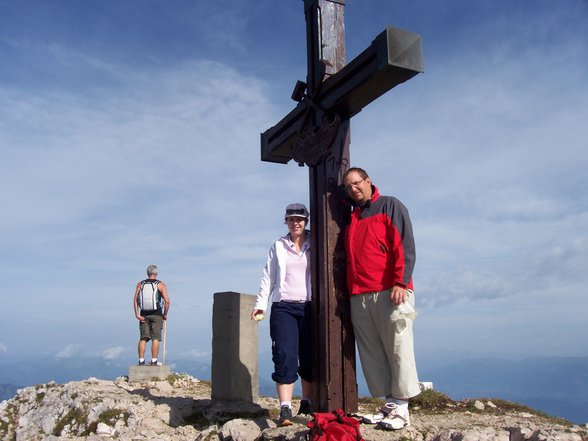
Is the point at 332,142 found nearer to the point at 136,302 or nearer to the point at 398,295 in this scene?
the point at 398,295

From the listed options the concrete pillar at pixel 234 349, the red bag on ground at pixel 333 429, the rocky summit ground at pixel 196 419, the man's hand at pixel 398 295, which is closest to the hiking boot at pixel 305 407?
the rocky summit ground at pixel 196 419

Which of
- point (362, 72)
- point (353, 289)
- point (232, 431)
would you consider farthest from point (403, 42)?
point (232, 431)

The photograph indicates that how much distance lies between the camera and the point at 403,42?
14.7 ft

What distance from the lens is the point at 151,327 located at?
1288 centimetres

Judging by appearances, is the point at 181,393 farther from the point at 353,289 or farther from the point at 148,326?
the point at 353,289

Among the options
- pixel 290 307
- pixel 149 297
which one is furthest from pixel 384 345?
pixel 149 297

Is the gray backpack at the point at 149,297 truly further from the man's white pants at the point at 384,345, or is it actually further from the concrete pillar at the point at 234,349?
the man's white pants at the point at 384,345

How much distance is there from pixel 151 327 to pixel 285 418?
8341mm

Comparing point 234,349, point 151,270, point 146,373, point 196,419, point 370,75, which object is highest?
point 370,75

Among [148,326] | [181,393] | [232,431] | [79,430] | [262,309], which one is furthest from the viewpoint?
[148,326]

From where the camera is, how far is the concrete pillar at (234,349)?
873 cm

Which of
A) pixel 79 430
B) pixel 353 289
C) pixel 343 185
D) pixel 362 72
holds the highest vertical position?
pixel 362 72

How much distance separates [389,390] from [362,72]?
2931 mm

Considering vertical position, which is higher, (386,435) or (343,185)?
(343,185)
